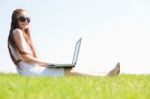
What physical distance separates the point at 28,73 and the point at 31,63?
0.27 metres

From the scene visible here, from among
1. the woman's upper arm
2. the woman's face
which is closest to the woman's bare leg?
the woman's upper arm

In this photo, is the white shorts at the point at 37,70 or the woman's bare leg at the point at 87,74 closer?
the white shorts at the point at 37,70

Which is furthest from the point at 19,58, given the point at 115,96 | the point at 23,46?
the point at 115,96

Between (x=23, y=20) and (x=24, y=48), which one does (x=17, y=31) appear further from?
(x=23, y=20)

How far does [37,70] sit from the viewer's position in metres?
12.1

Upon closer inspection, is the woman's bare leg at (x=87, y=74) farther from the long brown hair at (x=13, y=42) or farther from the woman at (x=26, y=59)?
the long brown hair at (x=13, y=42)

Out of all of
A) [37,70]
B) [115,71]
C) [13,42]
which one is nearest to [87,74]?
[115,71]

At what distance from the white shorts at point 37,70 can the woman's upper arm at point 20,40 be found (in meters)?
0.39

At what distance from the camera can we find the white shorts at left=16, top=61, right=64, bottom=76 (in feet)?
39.2

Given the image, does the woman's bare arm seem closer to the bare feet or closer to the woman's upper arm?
the woman's upper arm

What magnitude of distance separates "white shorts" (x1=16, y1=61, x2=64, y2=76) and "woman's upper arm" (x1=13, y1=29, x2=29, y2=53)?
0.39 m

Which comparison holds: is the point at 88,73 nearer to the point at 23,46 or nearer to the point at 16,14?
the point at 23,46

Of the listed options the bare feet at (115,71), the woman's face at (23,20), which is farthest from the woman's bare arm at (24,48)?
the bare feet at (115,71)

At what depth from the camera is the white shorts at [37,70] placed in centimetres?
1194
